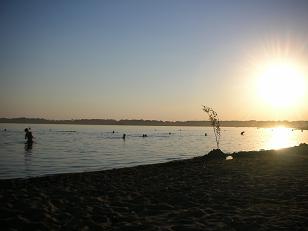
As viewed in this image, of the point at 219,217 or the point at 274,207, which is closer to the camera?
the point at 219,217

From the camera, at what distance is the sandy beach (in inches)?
349

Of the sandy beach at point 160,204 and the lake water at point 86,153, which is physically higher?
the sandy beach at point 160,204

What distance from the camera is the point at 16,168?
93.4 feet

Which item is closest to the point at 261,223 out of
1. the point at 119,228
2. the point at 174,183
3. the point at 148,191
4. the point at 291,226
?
the point at 291,226

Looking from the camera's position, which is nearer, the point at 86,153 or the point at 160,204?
the point at 160,204

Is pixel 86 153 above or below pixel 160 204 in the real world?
below

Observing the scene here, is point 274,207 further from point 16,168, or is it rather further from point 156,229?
point 16,168

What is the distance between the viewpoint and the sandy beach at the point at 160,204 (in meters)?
8.87

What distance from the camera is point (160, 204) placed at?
11438mm

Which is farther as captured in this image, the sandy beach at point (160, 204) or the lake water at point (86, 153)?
the lake water at point (86, 153)

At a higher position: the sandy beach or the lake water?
the sandy beach

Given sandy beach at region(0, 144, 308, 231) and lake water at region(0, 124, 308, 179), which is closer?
sandy beach at region(0, 144, 308, 231)

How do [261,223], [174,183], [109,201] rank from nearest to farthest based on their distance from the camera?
[261,223], [109,201], [174,183]

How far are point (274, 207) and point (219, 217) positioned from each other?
231cm
